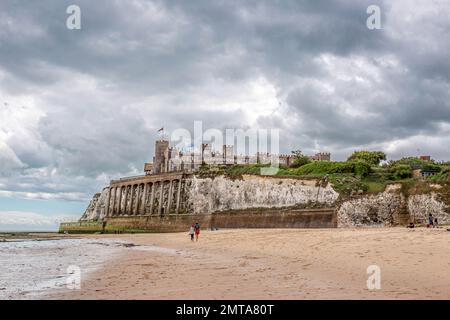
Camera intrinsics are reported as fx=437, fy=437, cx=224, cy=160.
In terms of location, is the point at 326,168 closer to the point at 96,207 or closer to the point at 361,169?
the point at 361,169

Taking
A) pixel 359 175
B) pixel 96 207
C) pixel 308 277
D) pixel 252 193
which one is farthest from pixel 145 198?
pixel 308 277

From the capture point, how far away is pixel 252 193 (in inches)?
2232

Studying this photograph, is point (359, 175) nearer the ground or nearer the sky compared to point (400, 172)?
nearer the ground

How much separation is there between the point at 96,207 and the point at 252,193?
5226 cm

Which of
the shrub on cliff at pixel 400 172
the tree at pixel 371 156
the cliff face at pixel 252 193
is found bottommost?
the cliff face at pixel 252 193

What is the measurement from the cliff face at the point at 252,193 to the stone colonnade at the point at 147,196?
9.16ft

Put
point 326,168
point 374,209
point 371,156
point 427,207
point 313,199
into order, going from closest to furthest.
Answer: point 427,207, point 374,209, point 313,199, point 326,168, point 371,156

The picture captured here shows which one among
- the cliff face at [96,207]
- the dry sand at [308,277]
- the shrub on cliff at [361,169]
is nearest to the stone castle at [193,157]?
the cliff face at [96,207]

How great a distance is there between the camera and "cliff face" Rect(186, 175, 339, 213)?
161 ft

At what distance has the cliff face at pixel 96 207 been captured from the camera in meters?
93.1

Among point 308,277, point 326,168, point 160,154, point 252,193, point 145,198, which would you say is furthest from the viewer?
point 160,154
